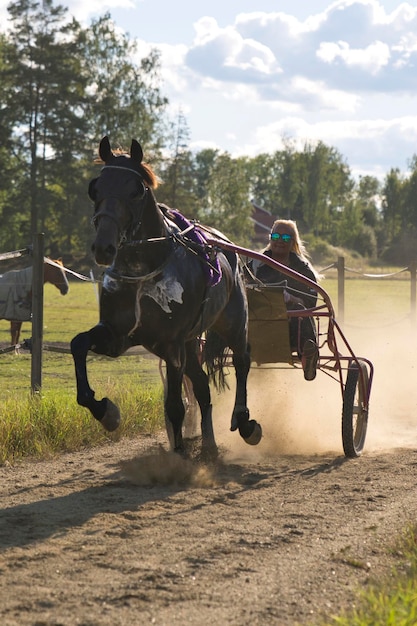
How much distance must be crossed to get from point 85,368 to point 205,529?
1.40m

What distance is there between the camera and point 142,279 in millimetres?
6258

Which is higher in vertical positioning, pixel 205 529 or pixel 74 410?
pixel 74 410

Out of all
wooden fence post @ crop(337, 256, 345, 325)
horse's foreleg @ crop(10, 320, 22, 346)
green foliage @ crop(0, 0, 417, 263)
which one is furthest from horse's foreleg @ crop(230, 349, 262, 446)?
green foliage @ crop(0, 0, 417, 263)

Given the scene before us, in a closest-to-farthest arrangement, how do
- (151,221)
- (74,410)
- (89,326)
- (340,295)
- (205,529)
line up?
1. (205,529)
2. (151,221)
3. (74,410)
4. (340,295)
5. (89,326)

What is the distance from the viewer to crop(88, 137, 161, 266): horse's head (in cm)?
583

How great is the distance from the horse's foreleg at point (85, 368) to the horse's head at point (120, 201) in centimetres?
57

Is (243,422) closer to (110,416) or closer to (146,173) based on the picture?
(110,416)

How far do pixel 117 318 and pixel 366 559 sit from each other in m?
2.21

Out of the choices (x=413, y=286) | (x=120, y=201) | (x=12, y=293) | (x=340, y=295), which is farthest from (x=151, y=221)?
(x=413, y=286)

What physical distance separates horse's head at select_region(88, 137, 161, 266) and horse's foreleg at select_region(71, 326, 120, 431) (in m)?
0.57

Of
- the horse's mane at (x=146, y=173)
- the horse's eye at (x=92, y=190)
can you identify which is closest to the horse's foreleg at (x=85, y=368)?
the horse's eye at (x=92, y=190)

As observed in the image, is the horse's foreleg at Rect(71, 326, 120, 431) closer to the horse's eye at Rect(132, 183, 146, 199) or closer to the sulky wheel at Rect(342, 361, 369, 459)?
the horse's eye at Rect(132, 183, 146, 199)

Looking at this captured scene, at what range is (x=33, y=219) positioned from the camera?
138ft

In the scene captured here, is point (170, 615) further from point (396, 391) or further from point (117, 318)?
point (396, 391)
